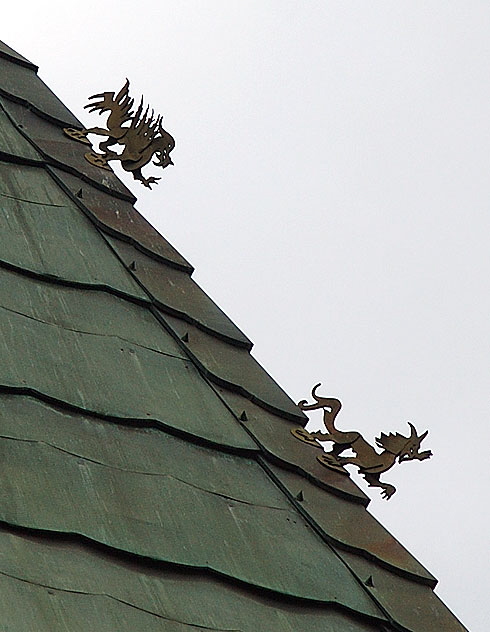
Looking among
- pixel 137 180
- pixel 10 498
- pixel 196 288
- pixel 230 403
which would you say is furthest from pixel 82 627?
pixel 137 180

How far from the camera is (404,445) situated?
5941 millimetres

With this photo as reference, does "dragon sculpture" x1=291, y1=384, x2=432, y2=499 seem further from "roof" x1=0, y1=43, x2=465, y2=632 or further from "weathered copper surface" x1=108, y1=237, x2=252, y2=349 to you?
"weathered copper surface" x1=108, y1=237, x2=252, y2=349

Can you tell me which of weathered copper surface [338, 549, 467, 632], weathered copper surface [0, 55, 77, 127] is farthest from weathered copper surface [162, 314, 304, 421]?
weathered copper surface [0, 55, 77, 127]

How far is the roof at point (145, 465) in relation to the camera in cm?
444

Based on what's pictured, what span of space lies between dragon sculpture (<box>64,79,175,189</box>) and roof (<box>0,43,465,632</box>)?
0.44m

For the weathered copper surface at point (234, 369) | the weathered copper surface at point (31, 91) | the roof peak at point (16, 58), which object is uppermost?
the roof peak at point (16, 58)

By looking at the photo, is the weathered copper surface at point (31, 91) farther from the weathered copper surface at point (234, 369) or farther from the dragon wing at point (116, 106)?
the weathered copper surface at point (234, 369)

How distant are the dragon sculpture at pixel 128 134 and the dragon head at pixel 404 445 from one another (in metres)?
1.88

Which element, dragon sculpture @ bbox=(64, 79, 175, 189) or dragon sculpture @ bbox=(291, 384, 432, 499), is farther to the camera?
dragon sculpture @ bbox=(64, 79, 175, 189)

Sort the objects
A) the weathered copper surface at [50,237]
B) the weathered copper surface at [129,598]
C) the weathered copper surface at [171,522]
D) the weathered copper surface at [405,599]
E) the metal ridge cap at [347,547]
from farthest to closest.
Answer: the weathered copper surface at [50,237] → the metal ridge cap at [347,547] → the weathered copper surface at [405,599] → the weathered copper surface at [171,522] → the weathered copper surface at [129,598]

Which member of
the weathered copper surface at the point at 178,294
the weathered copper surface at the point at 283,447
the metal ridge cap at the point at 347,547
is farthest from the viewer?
the weathered copper surface at the point at 178,294

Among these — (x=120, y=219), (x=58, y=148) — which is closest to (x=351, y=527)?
(x=120, y=219)

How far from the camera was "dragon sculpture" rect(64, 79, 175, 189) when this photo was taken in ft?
23.3

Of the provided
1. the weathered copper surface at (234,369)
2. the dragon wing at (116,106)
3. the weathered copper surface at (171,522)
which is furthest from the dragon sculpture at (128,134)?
the weathered copper surface at (171,522)
